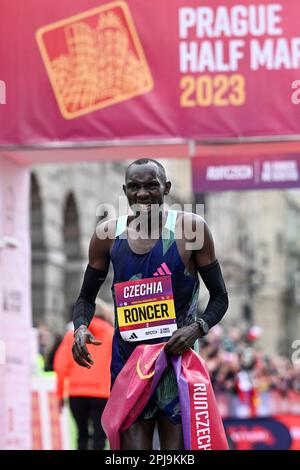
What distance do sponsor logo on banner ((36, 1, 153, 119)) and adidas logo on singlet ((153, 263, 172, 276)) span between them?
4.24 meters

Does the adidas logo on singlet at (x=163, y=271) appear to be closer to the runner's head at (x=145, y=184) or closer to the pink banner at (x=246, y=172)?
the runner's head at (x=145, y=184)

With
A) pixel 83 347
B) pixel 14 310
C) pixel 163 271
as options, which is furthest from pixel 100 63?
pixel 83 347

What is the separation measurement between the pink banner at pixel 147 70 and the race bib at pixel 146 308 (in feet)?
13.3

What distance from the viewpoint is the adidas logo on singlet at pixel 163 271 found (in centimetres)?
580

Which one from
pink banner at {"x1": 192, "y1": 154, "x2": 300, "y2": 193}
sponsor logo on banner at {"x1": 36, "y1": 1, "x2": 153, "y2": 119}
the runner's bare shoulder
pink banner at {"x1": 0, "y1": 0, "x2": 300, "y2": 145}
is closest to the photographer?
the runner's bare shoulder

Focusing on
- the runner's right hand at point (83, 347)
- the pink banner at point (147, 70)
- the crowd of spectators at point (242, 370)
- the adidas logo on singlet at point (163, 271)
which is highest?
the pink banner at point (147, 70)

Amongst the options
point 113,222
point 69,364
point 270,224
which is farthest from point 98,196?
point 270,224

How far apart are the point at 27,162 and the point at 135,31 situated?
170 centimetres

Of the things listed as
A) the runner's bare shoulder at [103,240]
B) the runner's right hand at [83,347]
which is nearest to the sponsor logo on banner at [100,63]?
the runner's bare shoulder at [103,240]

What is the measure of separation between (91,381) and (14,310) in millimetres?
993

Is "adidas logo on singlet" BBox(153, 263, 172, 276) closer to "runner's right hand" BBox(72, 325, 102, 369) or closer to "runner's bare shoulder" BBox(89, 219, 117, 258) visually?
"runner's bare shoulder" BBox(89, 219, 117, 258)

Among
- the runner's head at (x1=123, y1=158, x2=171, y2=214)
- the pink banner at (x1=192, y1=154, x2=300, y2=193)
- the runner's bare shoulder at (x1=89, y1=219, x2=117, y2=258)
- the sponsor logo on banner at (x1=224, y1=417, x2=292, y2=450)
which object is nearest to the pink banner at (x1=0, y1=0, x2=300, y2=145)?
the pink banner at (x1=192, y1=154, x2=300, y2=193)

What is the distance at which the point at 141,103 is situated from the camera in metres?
9.80

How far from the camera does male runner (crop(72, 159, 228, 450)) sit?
5758mm
